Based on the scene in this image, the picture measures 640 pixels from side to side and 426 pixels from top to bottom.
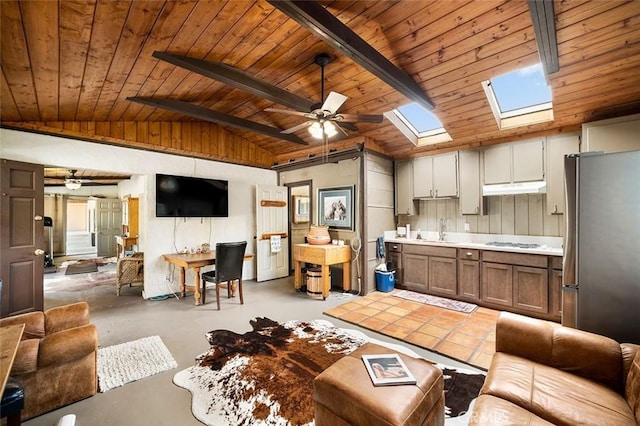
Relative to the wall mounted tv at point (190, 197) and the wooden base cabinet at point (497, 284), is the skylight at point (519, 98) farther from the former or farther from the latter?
the wall mounted tv at point (190, 197)

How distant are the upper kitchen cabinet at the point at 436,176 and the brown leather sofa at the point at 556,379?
3.09 metres

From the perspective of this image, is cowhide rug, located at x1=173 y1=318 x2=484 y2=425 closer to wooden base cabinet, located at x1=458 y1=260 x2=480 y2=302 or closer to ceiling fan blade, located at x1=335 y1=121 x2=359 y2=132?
wooden base cabinet, located at x1=458 y1=260 x2=480 y2=302

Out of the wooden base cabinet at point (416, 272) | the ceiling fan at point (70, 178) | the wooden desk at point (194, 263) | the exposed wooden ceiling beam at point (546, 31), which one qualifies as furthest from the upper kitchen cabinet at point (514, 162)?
the ceiling fan at point (70, 178)

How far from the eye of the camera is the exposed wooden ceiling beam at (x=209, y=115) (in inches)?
142

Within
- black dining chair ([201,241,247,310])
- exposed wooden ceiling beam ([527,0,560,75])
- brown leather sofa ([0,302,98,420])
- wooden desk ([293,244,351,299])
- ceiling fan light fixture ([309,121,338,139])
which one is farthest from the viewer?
wooden desk ([293,244,351,299])

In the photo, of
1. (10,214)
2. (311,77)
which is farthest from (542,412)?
(10,214)

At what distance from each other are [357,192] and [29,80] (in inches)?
168

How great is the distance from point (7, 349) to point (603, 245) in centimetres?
388

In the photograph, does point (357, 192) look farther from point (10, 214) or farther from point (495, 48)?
point (10, 214)

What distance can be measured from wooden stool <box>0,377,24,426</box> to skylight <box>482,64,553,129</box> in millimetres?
4792

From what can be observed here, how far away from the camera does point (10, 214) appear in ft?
10.9

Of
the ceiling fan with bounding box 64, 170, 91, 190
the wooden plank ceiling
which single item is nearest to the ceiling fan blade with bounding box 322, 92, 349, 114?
the wooden plank ceiling

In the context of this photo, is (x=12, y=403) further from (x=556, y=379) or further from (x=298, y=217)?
(x=298, y=217)

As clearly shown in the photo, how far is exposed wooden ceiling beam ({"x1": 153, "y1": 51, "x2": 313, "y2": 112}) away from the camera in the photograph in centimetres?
264
